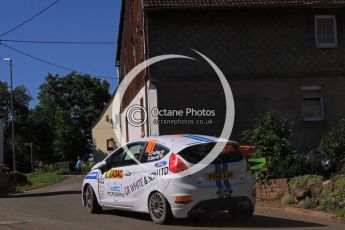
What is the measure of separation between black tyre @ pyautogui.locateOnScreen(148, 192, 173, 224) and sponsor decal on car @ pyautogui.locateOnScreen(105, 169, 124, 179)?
122 centimetres

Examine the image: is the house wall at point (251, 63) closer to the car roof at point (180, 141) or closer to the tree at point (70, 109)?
the car roof at point (180, 141)

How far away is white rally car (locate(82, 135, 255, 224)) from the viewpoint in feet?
36.6

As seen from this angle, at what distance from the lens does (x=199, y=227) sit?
36.7ft

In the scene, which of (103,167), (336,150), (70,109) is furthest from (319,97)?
(70,109)

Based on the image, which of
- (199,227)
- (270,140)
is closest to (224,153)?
(199,227)

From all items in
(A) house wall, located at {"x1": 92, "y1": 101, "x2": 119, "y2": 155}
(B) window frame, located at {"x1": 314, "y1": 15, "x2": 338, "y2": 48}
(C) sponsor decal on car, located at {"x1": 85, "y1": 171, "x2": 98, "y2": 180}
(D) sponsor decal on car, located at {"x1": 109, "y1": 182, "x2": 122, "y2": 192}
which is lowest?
(D) sponsor decal on car, located at {"x1": 109, "y1": 182, "x2": 122, "y2": 192}

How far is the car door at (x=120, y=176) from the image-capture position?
12.4 meters

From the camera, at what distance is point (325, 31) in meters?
26.4

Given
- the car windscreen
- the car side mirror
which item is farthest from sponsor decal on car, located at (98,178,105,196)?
the car windscreen

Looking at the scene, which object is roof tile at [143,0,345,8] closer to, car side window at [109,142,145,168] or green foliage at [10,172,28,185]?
green foliage at [10,172,28,185]

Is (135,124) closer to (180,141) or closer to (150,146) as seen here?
(150,146)

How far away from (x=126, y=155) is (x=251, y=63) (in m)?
13.9

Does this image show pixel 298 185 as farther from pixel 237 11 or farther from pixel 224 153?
pixel 237 11

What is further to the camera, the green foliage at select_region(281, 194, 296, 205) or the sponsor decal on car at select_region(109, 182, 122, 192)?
the green foliage at select_region(281, 194, 296, 205)
